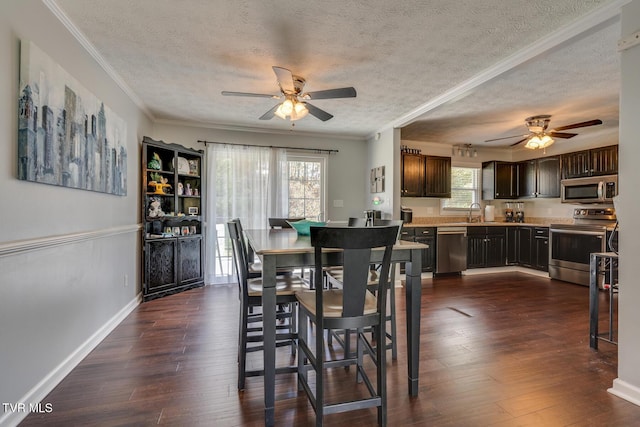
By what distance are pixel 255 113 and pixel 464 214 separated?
14.7 ft

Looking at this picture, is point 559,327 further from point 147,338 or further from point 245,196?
point 245,196

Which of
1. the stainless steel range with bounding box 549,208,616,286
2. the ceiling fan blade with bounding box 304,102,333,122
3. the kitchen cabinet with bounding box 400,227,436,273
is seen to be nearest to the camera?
the ceiling fan blade with bounding box 304,102,333,122

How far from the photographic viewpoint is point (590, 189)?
4.89 m

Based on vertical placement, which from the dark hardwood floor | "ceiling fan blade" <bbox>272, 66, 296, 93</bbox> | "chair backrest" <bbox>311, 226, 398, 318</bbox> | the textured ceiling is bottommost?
the dark hardwood floor

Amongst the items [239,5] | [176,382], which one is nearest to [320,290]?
[176,382]

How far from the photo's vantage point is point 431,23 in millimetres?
2213

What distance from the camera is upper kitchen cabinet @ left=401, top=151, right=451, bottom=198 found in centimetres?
553

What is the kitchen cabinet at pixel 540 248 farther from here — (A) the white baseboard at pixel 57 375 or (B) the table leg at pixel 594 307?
(A) the white baseboard at pixel 57 375

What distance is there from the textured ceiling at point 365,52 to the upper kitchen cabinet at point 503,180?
1937 millimetres

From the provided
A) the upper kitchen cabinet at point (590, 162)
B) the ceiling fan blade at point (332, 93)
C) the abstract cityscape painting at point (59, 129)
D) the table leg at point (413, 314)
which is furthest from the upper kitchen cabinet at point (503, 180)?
the abstract cityscape painting at point (59, 129)

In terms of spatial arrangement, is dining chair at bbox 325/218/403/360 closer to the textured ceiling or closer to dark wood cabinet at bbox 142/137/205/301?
the textured ceiling

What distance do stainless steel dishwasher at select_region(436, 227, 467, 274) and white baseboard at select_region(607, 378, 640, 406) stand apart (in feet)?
10.9

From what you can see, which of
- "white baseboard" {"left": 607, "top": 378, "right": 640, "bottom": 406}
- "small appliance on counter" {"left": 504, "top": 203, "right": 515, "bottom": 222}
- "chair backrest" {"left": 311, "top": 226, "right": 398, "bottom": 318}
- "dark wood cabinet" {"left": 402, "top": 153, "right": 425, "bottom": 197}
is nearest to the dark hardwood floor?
"white baseboard" {"left": 607, "top": 378, "right": 640, "bottom": 406}

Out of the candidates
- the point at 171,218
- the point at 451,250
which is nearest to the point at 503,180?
the point at 451,250
